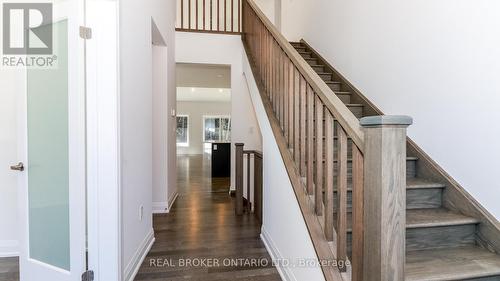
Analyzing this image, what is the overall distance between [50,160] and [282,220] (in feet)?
5.92

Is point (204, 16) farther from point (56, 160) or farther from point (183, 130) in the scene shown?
point (183, 130)

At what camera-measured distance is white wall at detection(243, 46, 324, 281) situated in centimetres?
186

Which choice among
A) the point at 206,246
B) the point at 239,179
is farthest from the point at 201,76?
the point at 206,246

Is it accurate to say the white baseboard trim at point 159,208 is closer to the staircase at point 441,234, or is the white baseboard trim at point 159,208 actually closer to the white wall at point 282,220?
the white wall at point 282,220

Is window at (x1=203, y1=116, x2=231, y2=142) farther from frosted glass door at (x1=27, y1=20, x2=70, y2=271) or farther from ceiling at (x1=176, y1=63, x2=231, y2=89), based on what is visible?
frosted glass door at (x1=27, y1=20, x2=70, y2=271)

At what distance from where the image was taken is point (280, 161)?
2.35 meters

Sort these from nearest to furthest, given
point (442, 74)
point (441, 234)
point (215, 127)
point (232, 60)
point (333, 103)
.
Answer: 1. point (333, 103)
2. point (441, 234)
3. point (442, 74)
4. point (232, 60)
5. point (215, 127)

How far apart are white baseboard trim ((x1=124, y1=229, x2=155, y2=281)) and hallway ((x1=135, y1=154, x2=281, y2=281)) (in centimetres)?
4

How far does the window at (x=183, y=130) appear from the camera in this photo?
14.6 meters

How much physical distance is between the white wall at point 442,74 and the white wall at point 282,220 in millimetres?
1153

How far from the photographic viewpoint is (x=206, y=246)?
9.14 feet

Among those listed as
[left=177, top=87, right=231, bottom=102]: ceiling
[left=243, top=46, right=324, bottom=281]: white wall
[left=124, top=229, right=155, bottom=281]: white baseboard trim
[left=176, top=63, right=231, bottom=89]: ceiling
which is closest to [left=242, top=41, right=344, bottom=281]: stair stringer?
[left=243, top=46, right=324, bottom=281]: white wall

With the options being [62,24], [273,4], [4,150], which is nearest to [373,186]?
[62,24]

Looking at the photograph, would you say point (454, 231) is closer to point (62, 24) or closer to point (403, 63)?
point (403, 63)
